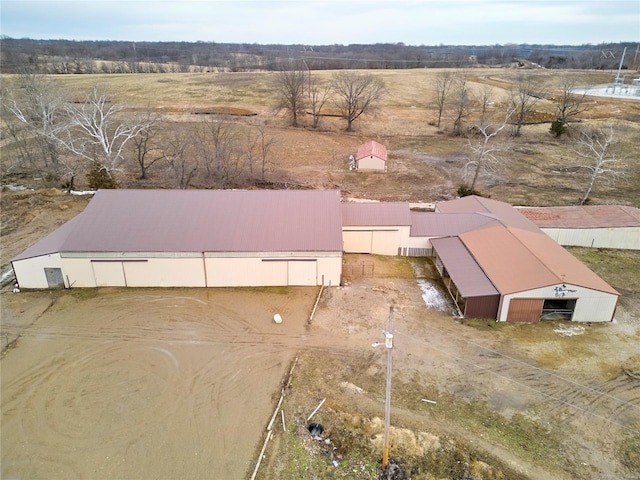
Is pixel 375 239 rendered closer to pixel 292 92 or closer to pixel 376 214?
pixel 376 214

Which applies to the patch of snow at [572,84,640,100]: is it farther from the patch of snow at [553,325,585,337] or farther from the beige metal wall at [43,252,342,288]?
the beige metal wall at [43,252,342,288]

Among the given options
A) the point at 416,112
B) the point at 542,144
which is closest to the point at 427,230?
the point at 542,144

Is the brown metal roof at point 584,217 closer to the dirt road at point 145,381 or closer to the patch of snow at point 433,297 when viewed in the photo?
the patch of snow at point 433,297

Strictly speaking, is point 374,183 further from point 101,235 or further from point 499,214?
point 101,235

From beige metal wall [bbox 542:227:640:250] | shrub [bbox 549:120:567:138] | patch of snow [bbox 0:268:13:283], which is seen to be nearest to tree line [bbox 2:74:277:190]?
patch of snow [bbox 0:268:13:283]

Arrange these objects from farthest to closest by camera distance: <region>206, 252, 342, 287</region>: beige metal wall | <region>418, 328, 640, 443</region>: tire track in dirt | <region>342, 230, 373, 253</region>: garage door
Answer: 1. <region>342, 230, 373, 253</region>: garage door
2. <region>206, 252, 342, 287</region>: beige metal wall
3. <region>418, 328, 640, 443</region>: tire track in dirt

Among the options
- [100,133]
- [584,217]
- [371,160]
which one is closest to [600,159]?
[584,217]
